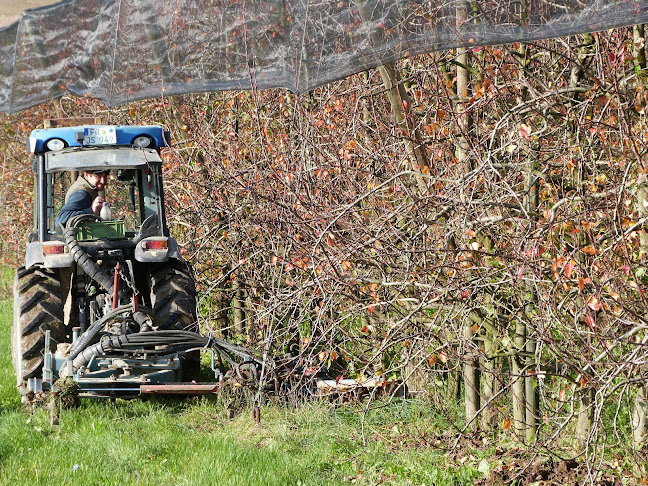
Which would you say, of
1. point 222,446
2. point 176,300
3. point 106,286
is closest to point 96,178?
point 106,286

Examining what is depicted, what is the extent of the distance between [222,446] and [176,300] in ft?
6.20

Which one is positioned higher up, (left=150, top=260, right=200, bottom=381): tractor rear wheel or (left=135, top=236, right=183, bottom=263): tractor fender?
(left=135, top=236, right=183, bottom=263): tractor fender

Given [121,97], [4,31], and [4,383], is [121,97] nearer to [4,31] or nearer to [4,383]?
[4,31]

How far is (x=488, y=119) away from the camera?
242 inches

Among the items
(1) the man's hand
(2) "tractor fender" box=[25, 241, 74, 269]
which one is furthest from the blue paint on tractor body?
(2) "tractor fender" box=[25, 241, 74, 269]

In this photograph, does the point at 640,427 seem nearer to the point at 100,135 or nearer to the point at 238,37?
the point at 238,37

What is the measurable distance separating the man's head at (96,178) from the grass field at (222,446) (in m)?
1.87

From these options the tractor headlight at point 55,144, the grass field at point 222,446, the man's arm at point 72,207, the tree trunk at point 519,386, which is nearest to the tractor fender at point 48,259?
the man's arm at point 72,207

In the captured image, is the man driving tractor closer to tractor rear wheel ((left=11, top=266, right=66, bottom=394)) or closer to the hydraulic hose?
the hydraulic hose

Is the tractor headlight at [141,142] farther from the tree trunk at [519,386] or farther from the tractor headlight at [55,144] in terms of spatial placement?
the tree trunk at [519,386]

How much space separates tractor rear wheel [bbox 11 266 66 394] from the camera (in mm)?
7512

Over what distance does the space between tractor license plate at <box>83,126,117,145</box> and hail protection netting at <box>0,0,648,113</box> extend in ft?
2.61

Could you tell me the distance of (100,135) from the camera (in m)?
7.92

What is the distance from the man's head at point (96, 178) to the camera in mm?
7941
